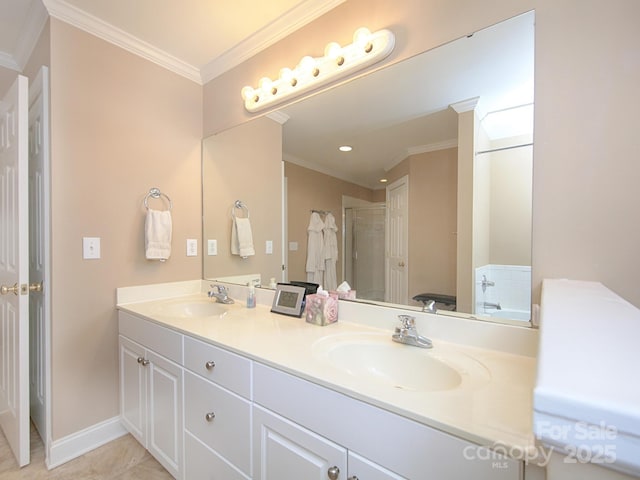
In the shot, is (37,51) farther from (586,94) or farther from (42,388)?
(586,94)

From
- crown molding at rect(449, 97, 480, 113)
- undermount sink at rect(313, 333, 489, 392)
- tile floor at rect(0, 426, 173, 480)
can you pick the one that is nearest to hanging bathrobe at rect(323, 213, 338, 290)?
undermount sink at rect(313, 333, 489, 392)

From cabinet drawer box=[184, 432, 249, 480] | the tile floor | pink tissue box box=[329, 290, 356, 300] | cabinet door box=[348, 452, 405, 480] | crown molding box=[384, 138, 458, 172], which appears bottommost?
the tile floor

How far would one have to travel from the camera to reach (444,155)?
1.17 metres

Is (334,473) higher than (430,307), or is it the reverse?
(430,307)

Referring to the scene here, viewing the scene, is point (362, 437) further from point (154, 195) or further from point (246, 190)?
point (154, 195)

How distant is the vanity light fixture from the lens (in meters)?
1.24

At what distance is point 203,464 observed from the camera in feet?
3.80

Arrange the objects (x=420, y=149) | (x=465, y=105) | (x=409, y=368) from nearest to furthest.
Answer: (x=409, y=368) < (x=465, y=105) < (x=420, y=149)

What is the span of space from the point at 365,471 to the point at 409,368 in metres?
0.38

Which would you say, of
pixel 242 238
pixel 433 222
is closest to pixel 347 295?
pixel 433 222

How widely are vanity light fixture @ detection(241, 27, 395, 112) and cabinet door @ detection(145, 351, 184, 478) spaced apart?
4.74 ft

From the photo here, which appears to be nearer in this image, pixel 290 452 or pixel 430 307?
pixel 290 452

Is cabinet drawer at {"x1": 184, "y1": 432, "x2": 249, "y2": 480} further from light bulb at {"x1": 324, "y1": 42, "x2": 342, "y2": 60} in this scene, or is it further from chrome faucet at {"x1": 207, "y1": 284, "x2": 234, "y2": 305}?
light bulb at {"x1": 324, "y1": 42, "x2": 342, "y2": 60}

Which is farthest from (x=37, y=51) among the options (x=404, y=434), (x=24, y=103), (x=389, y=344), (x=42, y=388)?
(x=404, y=434)
